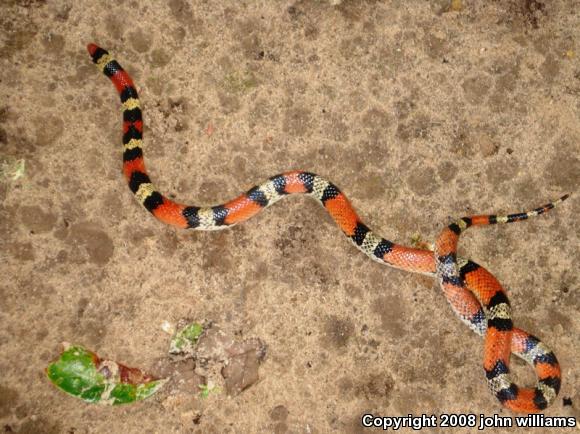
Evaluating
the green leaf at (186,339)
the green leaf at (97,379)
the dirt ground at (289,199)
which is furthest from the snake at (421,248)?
the green leaf at (97,379)

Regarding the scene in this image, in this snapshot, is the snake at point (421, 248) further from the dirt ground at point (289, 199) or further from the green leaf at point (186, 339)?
the green leaf at point (186, 339)

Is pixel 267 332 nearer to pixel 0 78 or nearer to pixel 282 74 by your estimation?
pixel 282 74

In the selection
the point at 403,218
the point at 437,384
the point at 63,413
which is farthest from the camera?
the point at 403,218

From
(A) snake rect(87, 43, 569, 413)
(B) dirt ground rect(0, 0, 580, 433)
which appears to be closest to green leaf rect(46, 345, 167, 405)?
(B) dirt ground rect(0, 0, 580, 433)

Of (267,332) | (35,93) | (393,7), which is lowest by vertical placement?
(267,332)

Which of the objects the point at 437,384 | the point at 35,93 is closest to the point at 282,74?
the point at 35,93

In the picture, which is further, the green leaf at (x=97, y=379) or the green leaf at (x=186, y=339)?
the green leaf at (x=186, y=339)

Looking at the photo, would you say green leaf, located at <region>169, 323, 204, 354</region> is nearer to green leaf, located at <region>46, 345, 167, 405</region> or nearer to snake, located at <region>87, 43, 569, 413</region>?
green leaf, located at <region>46, 345, 167, 405</region>
